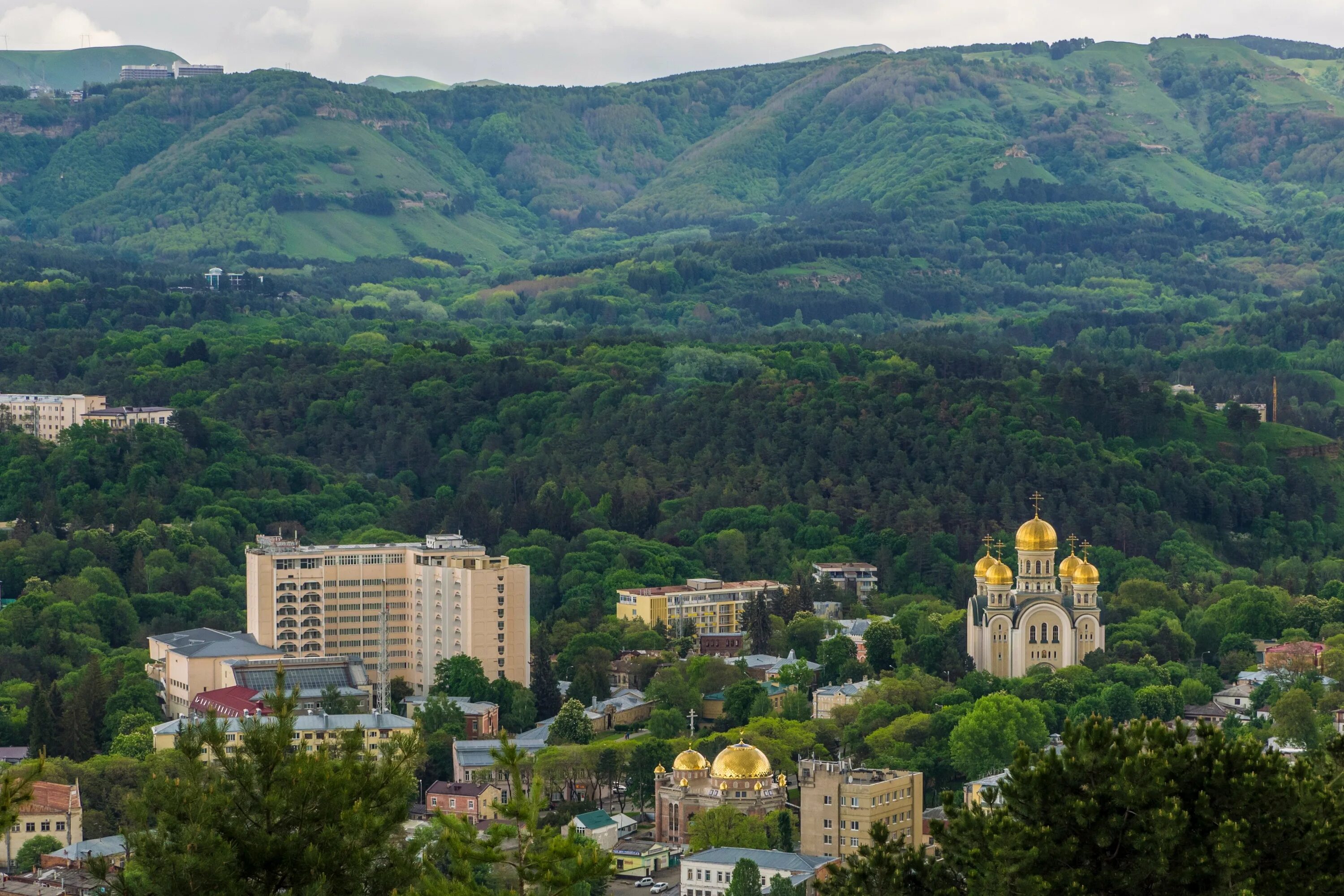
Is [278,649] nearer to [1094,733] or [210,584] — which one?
[210,584]

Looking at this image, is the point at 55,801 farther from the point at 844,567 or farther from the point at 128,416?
the point at 128,416

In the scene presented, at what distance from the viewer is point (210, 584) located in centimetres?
12038

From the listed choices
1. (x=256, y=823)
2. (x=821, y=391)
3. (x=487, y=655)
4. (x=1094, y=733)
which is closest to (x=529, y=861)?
(x=256, y=823)

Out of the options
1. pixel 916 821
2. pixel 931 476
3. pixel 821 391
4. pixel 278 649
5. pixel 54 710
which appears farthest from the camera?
pixel 821 391

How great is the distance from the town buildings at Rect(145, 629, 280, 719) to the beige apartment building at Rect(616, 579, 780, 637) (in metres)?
20.5

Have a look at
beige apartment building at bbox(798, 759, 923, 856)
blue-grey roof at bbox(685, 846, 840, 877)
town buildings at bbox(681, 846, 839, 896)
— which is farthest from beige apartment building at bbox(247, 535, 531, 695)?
town buildings at bbox(681, 846, 839, 896)

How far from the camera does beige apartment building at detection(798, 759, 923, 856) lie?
2968 inches

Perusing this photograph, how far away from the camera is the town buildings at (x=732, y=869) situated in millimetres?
70875

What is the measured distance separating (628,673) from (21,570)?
3162cm

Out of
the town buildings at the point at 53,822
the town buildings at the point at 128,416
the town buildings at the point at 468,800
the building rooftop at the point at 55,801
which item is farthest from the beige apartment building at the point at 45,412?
the town buildings at the point at 53,822

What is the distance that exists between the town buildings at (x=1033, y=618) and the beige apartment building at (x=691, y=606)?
15925 millimetres

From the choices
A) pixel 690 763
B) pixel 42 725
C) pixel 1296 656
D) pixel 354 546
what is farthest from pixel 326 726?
pixel 1296 656

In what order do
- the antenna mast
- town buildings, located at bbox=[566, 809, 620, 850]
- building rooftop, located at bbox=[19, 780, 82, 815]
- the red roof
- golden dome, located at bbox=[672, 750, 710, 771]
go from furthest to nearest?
the antenna mast
the red roof
golden dome, located at bbox=[672, 750, 710, 771]
building rooftop, located at bbox=[19, 780, 82, 815]
town buildings, located at bbox=[566, 809, 620, 850]

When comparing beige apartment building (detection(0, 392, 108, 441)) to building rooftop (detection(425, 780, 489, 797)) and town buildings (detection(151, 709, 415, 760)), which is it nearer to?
town buildings (detection(151, 709, 415, 760))
